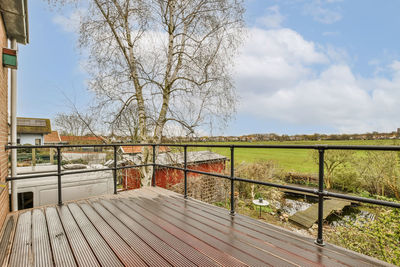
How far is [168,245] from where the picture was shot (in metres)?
1.50

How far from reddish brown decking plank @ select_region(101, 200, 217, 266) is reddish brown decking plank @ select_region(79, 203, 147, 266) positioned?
0.16 metres

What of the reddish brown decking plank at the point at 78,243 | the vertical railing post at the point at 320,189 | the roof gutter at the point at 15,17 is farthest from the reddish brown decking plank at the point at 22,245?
the roof gutter at the point at 15,17

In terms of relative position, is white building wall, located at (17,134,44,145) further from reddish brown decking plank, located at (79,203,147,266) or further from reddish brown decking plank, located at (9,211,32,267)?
reddish brown decking plank, located at (79,203,147,266)

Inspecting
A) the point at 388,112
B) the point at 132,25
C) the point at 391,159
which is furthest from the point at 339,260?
the point at 388,112

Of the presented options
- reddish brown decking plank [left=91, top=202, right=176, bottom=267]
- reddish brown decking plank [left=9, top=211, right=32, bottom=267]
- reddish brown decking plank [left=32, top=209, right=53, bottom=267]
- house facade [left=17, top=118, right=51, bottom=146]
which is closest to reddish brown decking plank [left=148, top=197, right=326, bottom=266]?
reddish brown decking plank [left=91, top=202, right=176, bottom=267]

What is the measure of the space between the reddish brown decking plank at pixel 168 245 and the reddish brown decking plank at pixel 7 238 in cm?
84

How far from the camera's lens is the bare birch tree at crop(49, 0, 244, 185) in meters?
4.96

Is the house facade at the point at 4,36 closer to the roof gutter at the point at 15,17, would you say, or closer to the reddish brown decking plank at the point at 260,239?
the roof gutter at the point at 15,17

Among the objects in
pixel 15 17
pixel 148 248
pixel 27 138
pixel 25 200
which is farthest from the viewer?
pixel 27 138

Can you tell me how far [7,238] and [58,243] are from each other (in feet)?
1.62

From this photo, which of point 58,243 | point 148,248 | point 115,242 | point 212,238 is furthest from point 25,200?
point 212,238

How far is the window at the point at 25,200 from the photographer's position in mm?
4691

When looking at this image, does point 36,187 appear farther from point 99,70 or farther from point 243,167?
point 243,167

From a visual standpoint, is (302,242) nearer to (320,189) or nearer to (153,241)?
(320,189)
